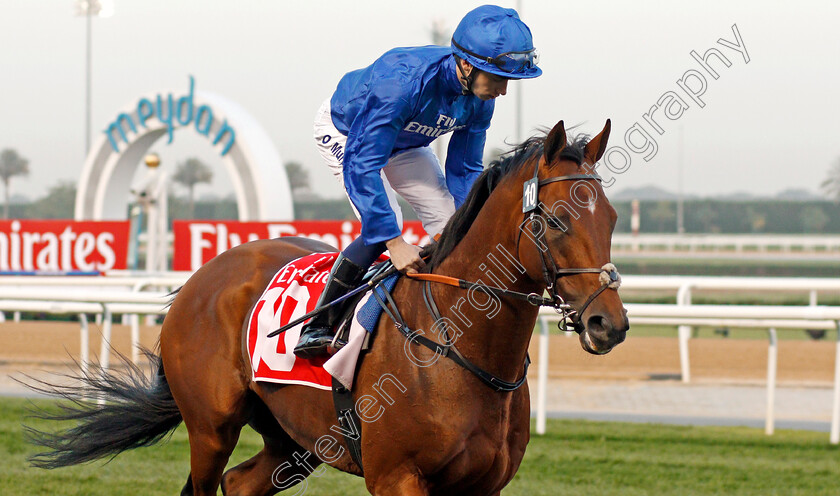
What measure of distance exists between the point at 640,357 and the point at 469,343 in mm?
6303

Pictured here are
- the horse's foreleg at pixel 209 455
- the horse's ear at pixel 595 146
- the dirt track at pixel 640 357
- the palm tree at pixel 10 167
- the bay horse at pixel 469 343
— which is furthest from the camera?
the palm tree at pixel 10 167

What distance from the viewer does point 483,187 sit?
8.38 feet

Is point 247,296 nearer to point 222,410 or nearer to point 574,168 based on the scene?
point 222,410

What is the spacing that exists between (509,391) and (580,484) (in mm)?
1992

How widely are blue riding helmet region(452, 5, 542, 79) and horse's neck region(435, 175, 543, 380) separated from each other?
315mm

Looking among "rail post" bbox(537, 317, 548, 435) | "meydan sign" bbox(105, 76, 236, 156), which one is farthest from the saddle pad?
"meydan sign" bbox(105, 76, 236, 156)

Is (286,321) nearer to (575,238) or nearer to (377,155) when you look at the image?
(377,155)

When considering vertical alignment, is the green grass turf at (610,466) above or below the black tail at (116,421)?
below

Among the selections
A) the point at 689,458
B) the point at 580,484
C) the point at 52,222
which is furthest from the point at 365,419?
the point at 52,222

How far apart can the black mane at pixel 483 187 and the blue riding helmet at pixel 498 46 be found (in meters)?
0.19

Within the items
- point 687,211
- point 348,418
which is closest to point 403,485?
point 348,418

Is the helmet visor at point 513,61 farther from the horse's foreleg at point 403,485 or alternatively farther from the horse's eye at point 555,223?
the horse's foreleg at point 403,485

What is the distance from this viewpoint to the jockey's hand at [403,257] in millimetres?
2617

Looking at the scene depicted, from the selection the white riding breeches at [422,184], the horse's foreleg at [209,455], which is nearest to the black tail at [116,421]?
the horse's foreleg at [209,455]
